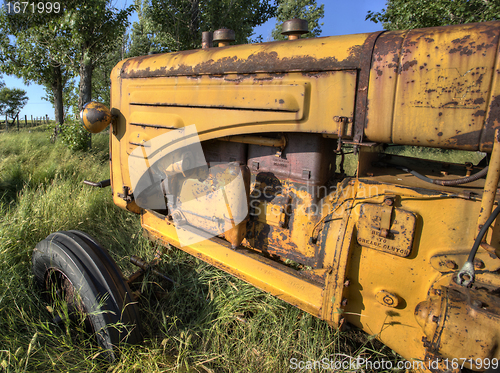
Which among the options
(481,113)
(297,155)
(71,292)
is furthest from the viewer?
(71,292)

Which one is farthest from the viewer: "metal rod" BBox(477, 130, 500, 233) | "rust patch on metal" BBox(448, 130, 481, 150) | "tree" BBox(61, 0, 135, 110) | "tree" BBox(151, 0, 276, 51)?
"tree" BBox(151, 0, 276, 51)

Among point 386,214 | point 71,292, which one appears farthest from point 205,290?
point 386,214

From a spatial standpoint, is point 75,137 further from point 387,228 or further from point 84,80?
point 387,228

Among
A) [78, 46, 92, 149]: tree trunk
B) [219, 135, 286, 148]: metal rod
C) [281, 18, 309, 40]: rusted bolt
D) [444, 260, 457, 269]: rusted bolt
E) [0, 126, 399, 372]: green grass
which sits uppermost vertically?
[78, 46, 92, 149]: tree trunk

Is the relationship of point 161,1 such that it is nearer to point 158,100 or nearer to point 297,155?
point 158,100

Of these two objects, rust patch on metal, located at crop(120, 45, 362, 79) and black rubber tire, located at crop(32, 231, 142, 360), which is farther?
black rubber tire, located at crop(32, 231, 142, 360)

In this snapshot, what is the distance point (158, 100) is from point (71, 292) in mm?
1432

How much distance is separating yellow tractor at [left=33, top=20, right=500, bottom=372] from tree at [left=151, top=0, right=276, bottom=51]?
6.66m

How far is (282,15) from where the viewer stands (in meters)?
18.0

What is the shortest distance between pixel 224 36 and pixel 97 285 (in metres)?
1.86

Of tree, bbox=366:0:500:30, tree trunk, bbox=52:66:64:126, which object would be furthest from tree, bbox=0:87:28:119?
tree, bbox=366:0:500:30

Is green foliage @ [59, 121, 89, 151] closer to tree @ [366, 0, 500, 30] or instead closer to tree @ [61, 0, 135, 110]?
tree @ [61, 0, 135, 110]

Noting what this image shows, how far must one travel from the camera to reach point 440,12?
22.0 feet

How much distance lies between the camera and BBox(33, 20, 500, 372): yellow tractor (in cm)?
120
